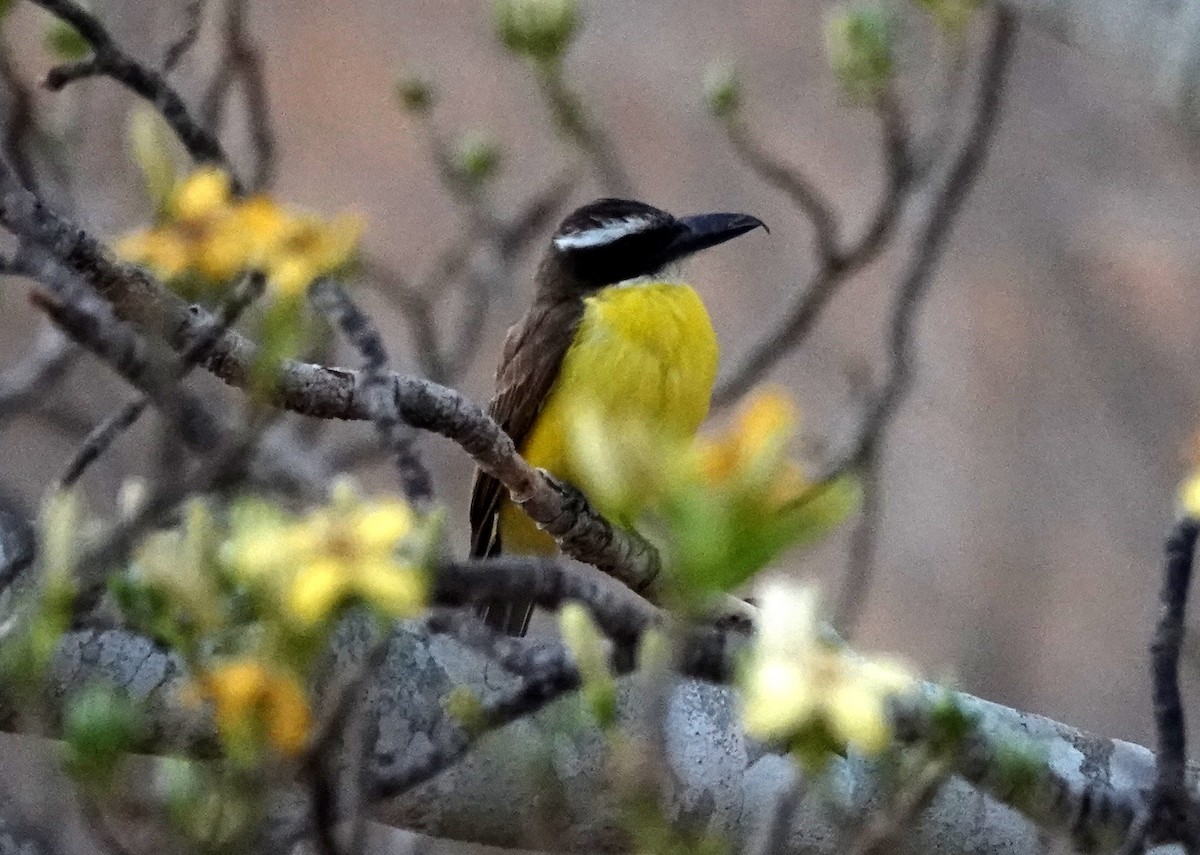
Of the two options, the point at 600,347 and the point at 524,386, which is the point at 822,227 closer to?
the point at 600,347

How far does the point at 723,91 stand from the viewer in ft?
7.78

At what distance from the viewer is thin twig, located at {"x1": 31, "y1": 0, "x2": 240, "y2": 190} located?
5.19 ft

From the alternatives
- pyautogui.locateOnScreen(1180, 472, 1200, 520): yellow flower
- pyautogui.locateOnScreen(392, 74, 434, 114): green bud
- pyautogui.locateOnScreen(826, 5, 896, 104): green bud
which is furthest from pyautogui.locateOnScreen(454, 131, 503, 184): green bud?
pyautogui.locateOnScreen(1180, 472, 1200, 520): yellow flower

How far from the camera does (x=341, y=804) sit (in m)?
1.09

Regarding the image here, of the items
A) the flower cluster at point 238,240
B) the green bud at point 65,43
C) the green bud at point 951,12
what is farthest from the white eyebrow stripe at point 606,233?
the flower cluster at point 238,240

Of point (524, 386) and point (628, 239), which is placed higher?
point (628, 239)

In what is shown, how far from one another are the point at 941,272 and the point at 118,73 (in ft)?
9.99

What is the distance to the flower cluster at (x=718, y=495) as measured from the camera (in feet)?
2.21

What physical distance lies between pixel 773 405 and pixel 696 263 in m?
3.62

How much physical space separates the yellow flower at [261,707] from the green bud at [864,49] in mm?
1617

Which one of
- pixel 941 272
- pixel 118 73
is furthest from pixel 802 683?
pixel 941 272

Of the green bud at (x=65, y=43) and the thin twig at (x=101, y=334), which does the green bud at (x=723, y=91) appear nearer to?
the green bud at (x=65, y=43)

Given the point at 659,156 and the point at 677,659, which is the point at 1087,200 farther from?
the point at 677,659

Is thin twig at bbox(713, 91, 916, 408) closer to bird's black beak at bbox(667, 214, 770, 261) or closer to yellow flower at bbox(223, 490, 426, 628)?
bird's black beak at bbox(667, 214, 770, 261)
